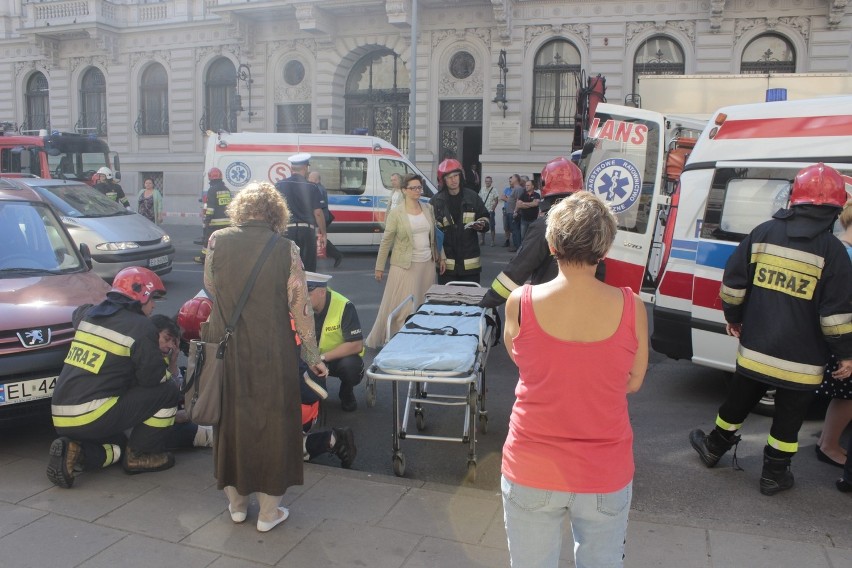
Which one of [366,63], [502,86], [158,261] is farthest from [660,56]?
[158,261]

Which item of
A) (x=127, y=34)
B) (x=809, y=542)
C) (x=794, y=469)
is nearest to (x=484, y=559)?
(x=809, y=542)

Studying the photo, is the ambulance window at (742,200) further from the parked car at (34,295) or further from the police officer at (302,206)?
the parked car at (34,295)

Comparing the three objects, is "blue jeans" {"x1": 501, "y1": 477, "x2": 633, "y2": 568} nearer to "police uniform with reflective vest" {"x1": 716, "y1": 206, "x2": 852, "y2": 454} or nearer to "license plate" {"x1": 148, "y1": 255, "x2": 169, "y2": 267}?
"police uniform with reflective vest" {"x1": 716, "y1": 206, "x2": 852, "y2": 454}

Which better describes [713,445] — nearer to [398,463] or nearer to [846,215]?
[846,215]

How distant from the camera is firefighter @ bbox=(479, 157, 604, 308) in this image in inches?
164

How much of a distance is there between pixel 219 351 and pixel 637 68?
2032 cm

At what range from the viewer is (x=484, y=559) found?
3.54 m

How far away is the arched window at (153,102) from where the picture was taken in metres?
27.2

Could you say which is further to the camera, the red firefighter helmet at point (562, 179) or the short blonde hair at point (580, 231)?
the red firefighter helmet at point (562, 179)

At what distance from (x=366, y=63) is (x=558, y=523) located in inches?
954

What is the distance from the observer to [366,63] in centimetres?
2522

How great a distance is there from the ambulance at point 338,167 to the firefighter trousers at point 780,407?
11871mm

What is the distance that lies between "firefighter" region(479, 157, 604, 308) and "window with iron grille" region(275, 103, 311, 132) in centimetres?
2185

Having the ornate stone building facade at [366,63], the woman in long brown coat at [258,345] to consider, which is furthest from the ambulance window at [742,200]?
the ornate stone building facade at [366,63]
